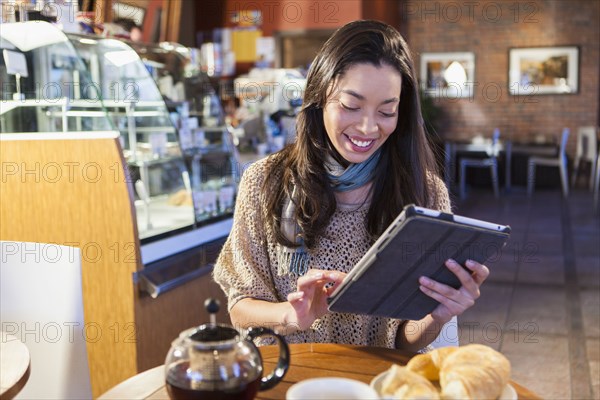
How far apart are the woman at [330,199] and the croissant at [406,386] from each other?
24.7 inches

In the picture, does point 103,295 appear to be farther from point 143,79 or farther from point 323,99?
point 323,99

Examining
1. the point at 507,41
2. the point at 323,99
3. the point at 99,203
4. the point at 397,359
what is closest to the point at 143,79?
the point at 99,203

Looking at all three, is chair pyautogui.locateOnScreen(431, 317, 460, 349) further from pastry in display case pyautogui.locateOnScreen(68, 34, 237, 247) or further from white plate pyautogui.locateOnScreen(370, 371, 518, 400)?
pastry in display case pyautogui.locateOnScreen(68, 34, 237, 247)

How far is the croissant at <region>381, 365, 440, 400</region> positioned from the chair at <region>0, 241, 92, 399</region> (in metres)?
1.05

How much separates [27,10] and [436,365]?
8.44ft

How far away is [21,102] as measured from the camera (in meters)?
2.94

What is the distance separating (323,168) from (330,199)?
85 millimetres

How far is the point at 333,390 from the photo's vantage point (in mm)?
1037

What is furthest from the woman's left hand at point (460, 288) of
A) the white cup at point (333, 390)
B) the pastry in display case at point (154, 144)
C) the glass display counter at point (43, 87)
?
the glass display counter at point (43, 87)

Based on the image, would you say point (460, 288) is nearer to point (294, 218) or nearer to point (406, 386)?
point (406, 386)

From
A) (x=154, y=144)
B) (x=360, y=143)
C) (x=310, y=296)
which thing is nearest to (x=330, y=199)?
(x=360, y=143)

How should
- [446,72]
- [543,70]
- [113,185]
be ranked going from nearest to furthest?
[113,185] < [543,70] < [446,72]

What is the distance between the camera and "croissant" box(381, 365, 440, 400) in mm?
1038

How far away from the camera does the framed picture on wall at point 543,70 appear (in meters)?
11.4
